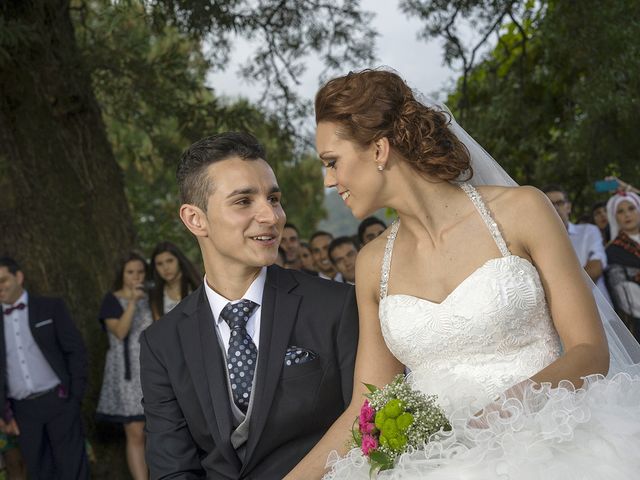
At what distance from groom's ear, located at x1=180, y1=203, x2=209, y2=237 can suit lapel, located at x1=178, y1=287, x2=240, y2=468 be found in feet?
0.81

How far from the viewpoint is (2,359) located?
7855 mm

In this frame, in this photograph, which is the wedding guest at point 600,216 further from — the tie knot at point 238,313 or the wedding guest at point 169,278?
the tie knot at point 238,313

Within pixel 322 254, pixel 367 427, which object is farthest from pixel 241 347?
pixel 322 254

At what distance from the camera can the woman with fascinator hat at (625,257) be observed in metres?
7.90

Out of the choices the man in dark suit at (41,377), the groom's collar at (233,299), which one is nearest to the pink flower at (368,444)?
the groom's collar at (233,299)

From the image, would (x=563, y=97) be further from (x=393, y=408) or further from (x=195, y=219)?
(x=393, y=408)

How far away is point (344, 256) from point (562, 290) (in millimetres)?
5713

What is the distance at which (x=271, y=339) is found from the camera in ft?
11.8

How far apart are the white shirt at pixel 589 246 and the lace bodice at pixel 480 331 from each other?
4959 mm

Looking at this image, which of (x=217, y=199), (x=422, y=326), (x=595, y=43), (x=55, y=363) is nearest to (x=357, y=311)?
(x=422, y=326)

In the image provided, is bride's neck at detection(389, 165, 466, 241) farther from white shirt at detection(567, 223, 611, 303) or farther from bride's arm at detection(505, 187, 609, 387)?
white shirt at detection(567, 223, 611, 303)

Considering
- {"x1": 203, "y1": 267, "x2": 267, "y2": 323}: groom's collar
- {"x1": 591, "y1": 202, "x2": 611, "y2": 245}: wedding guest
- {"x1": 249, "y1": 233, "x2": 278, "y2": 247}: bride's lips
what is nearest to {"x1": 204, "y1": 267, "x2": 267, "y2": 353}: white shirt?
{"x1": 203, "y1": 267, "x2": 267, "y2": 323}: groom's collar

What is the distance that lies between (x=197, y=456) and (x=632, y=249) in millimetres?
5475

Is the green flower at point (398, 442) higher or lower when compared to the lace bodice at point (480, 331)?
lower
